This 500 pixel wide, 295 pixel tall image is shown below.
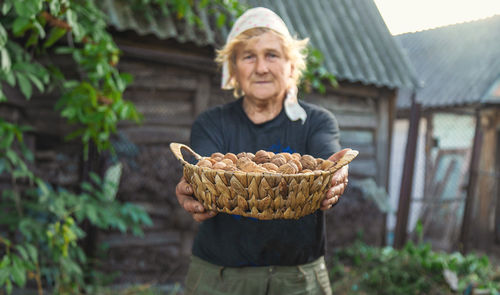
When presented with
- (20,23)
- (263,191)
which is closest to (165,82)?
(20,23)

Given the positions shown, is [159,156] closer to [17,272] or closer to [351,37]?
[17,272]

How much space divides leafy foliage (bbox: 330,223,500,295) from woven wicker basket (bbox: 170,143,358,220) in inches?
126

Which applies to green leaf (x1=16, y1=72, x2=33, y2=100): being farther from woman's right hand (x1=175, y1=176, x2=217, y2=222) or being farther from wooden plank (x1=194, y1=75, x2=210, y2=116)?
wooden plank (x1=194, y1=75, x2=210, y2=116)

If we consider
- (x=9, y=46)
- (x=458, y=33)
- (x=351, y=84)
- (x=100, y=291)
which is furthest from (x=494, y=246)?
(x=9, y=46)

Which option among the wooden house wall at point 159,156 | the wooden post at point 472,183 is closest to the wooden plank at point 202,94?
the wooden house wall at point 159,156

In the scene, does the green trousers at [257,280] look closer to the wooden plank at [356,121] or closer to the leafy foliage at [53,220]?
the leafy foliage at [53,220]

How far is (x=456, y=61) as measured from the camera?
13172 millimetres

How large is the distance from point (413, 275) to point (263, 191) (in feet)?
11.7

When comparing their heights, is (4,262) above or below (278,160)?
below

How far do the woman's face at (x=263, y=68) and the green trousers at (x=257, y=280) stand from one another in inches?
30.7

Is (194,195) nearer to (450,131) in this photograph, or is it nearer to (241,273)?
(241,273)

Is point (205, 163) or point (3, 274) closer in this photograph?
point (205, 163)

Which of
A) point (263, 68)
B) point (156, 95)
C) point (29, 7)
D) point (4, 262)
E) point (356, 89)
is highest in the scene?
point (29, 7)

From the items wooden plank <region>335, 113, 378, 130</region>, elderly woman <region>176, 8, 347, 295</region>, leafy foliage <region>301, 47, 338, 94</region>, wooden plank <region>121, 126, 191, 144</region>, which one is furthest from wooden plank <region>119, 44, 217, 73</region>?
elderly woman <region>176, 8, 347, 295</region>
